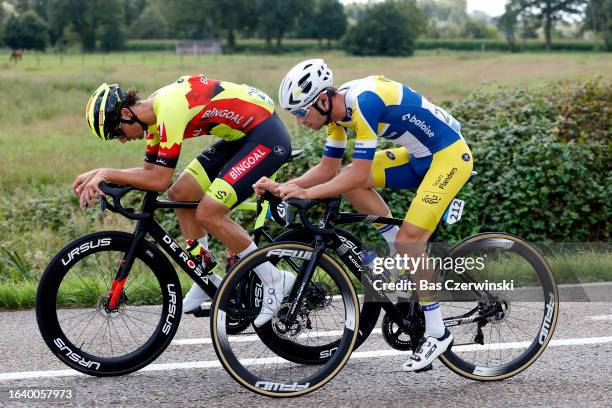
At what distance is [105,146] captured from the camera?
20.5m

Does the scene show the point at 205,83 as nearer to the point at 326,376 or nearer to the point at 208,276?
the point at 208,276

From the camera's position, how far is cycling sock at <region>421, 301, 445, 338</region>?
191 inches

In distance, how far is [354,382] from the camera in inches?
195

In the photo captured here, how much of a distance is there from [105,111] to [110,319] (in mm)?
1225

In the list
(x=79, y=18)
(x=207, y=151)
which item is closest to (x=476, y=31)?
(x=79, y=18)

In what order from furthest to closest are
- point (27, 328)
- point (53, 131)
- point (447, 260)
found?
point (53, 131), point (27, 328), point (447, 260)

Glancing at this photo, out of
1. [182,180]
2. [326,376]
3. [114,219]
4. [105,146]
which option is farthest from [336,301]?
[105,146]

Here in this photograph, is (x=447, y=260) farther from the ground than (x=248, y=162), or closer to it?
closer to it

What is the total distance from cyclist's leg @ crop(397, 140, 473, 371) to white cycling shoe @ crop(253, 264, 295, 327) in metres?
0.69

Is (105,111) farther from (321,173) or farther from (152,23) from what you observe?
(152,23)

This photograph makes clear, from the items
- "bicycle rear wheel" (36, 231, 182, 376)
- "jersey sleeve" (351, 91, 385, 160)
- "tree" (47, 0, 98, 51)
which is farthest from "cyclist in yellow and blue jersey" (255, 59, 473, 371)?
"tree" (47, 0, 98, 51)

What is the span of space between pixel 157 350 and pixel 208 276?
0.54 metres

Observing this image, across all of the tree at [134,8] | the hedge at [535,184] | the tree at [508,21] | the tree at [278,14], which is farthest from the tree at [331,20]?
the hedge at [535,184]

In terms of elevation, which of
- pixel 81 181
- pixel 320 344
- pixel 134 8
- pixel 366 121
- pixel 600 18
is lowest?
pixel 320 344
